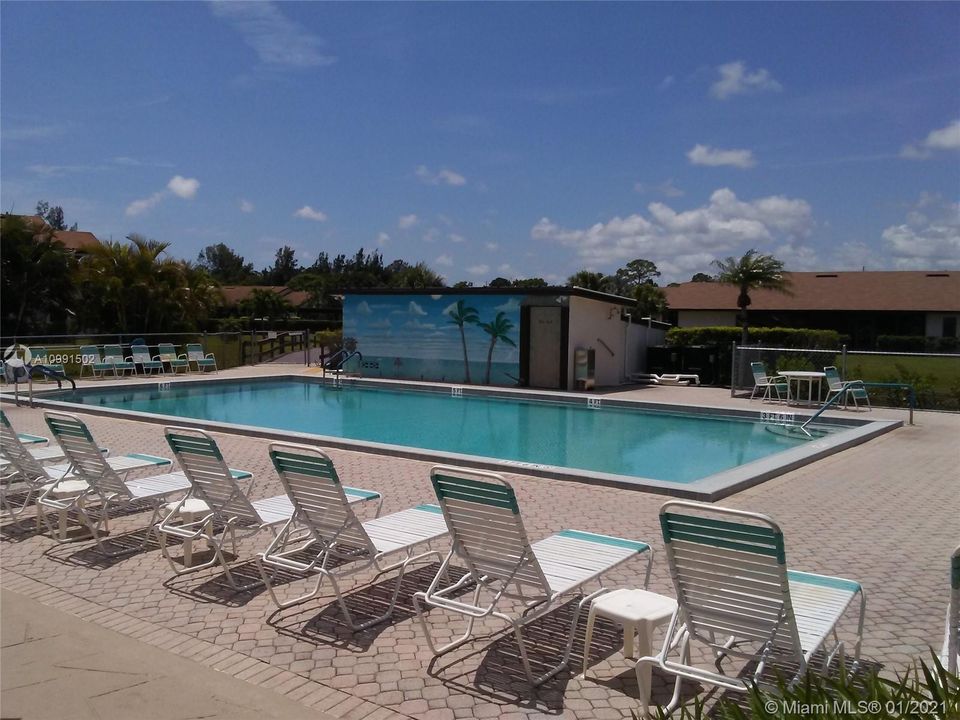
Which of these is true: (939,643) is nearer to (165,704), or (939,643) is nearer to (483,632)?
(483,632)

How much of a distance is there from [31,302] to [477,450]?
32178mm

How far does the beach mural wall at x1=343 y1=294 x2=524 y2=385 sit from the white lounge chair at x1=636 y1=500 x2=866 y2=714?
18.3m

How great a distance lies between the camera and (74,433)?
641 cm

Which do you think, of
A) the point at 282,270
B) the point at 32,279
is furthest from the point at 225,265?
the point at 32,279

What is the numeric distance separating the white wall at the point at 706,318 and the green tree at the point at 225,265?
71395 mm

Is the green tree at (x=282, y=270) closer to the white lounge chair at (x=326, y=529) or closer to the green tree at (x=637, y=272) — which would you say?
the green tree at (x=637, y=272)

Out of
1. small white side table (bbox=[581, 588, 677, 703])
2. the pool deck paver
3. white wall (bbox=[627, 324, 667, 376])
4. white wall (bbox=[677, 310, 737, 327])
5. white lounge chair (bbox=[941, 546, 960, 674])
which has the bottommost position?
the pool deck paver

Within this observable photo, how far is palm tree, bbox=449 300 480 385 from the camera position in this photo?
894 inches

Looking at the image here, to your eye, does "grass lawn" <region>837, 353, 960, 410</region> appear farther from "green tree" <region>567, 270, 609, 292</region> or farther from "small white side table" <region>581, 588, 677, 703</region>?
"green tree" <region>567, 270, 609, 292</region>

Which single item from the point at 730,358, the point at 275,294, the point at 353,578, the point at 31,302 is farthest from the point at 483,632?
the point at 275,294

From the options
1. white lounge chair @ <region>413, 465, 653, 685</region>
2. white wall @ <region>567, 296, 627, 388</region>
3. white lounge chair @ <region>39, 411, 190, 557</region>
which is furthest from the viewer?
white wall @ <region>567, 296, 627, 388</region>

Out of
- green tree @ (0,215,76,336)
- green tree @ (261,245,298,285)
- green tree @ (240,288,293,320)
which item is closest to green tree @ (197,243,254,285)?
green tree @ (261,245,298,285)

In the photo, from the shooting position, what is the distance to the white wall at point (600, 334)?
2159cm

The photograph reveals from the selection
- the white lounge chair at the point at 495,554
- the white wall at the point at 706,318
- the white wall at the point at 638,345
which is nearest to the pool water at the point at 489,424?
the white wall at the point at 638,345
